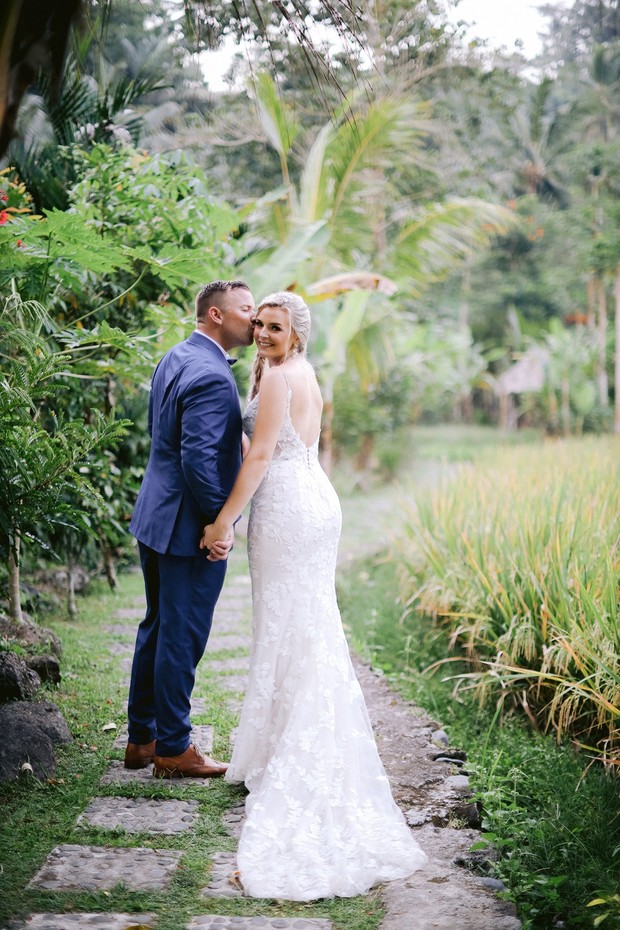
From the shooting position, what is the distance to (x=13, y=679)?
4.17 meters

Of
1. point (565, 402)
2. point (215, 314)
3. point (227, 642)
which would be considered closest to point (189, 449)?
point (215, 314)

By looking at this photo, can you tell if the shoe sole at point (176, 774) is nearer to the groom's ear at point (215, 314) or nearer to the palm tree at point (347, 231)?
the groom's ear at point (215, 314)

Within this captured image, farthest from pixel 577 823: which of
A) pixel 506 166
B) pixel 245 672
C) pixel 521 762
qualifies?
pixel 506 166

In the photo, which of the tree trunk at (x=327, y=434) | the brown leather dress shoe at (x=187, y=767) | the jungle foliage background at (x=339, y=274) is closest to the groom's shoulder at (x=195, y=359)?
the jungle foliage background at (x=339, y=274)

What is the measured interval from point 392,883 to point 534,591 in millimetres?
2297

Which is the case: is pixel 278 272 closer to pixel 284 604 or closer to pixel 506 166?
pixel 284 604

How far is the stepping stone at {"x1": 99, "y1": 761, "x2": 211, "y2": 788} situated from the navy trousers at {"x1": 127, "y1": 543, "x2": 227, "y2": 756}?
12cm

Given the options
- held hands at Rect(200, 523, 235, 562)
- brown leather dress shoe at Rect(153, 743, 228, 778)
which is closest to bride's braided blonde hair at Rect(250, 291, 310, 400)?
held hands at Rect(200, 523, 235, 562)

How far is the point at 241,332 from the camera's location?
3.79 meters

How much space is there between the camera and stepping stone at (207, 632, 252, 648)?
598 cm

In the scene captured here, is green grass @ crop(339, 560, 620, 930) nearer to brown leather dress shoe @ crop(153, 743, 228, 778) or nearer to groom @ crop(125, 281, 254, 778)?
brown leather dress shoe @ crop(153, 743, 228, 778)

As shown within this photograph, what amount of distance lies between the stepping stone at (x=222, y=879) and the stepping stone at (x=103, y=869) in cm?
14

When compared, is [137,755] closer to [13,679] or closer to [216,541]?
[13,679]

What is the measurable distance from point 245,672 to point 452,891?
2.70 m
